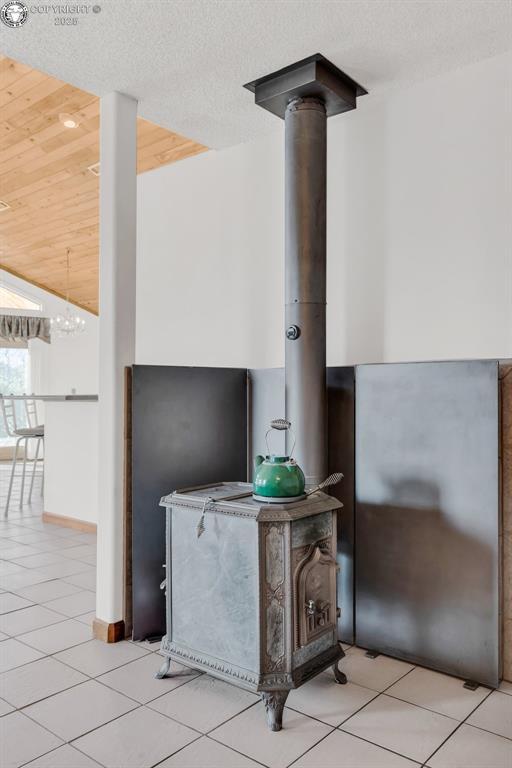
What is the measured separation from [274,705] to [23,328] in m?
7.53

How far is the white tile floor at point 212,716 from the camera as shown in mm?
1742

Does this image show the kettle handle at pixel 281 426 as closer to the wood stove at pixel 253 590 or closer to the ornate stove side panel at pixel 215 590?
the wood stove at pixel 253 590

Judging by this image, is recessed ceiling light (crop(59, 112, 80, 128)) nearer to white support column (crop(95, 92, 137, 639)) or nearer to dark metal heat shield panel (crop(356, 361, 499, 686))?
white support column (crop(95, 92, 137, 639))

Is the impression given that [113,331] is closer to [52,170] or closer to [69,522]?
[69,522]

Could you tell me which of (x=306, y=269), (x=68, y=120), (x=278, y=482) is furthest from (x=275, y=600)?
(x=68, y=120)

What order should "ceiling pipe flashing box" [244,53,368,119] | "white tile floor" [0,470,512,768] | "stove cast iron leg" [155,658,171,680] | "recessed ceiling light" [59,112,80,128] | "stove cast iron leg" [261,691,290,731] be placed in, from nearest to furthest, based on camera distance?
"white tile floor" [0,470,512,768]
"stove cast iron leg" [261,691,290,731]
"stove cast iron leg" [155,658,171,680]
"ceiling pipe flashing box" [244,53,368,119]
"recessed ceiling light" [59,112,80,128]

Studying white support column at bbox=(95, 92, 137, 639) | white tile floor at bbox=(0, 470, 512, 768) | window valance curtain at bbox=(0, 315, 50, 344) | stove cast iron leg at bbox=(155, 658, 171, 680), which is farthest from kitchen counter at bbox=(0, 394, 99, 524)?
window valance curtain at bbox=(0, 315, 50, 344)

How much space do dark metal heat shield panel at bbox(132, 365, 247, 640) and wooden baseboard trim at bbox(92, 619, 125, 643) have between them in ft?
0.25

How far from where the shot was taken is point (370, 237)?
9.38ft

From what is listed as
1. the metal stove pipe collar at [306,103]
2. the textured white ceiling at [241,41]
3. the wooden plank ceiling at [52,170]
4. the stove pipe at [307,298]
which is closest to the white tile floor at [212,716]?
the stove pipe at [307,298]

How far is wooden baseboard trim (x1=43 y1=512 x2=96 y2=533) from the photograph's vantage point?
4.46 meters

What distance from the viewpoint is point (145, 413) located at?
2574 mm

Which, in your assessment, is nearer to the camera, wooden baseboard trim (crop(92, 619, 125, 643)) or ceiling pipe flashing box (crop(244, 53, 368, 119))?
ceiling pipe flashing box (crop(244, 53, 368, 119))

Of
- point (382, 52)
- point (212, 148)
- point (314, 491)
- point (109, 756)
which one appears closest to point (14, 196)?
point (212, 148)
